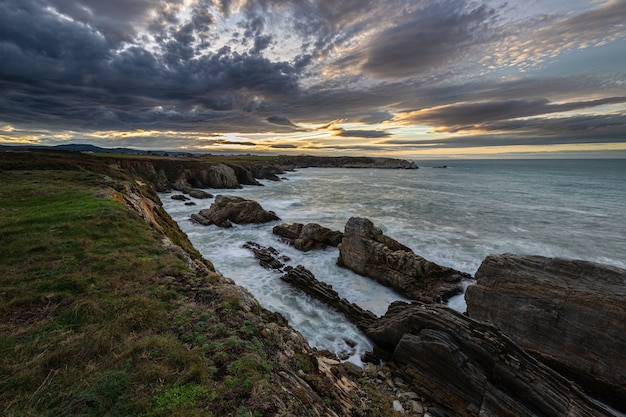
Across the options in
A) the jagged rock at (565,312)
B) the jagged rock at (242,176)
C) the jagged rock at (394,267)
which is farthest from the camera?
the jagged rock at (242,176)

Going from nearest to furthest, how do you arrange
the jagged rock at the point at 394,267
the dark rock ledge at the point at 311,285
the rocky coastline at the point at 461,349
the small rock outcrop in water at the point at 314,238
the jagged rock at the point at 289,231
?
the rocky coastline at the point at 461,349
the dark rock ledge at the point at 311,285
the jagged rock at the point at 394,267
the small rock outcrop in water at the point at 314,238
the jagged rock at the point at 289,231

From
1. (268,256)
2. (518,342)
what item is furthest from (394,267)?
(268,256)

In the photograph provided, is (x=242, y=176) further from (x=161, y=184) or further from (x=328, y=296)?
(x=328, y=296)

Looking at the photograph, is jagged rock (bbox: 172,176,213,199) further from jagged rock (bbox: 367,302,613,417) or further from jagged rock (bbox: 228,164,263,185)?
jagged rock (bbox: 367,302,613,417)

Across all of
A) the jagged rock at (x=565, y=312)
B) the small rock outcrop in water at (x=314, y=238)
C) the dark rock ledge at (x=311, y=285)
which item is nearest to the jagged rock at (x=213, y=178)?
the small rock outcrop in water at (x=314, y=238)

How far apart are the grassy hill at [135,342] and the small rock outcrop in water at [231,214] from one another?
22.6 metres

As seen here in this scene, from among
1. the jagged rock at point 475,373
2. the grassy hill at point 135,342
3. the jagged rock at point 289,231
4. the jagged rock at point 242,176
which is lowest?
the jagged rock at point 242,176

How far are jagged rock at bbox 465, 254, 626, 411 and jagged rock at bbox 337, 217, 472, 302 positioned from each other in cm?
420

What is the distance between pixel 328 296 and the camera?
18016 mm

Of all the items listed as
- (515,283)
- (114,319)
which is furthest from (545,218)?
(114,319)

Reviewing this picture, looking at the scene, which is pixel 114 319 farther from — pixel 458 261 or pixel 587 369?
pixel 458 261

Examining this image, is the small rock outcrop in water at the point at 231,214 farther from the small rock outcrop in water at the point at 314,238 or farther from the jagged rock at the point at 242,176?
the jagged rock at the point at 242,176

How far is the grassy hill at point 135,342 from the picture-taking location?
4.82 meters

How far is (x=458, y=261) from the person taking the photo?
24766 mm
